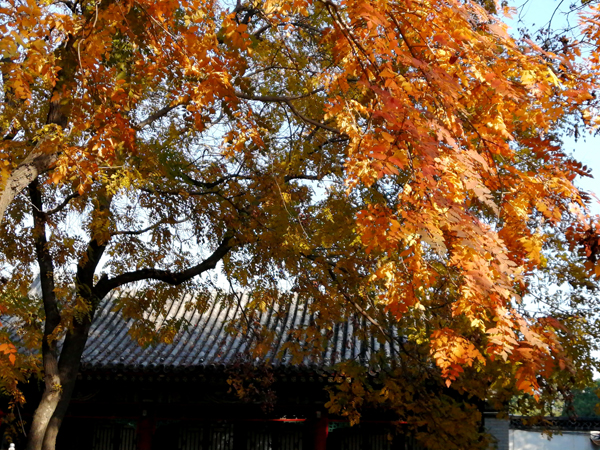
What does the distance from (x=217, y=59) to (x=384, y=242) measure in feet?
7.86

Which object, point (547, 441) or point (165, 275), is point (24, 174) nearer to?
point (165, 275)

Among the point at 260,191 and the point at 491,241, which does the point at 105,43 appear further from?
the point at 491,241

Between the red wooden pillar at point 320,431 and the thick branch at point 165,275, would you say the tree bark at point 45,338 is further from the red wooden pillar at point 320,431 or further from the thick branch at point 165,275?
the red wooden pillar at point 320,431

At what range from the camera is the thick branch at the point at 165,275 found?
7.87 meters

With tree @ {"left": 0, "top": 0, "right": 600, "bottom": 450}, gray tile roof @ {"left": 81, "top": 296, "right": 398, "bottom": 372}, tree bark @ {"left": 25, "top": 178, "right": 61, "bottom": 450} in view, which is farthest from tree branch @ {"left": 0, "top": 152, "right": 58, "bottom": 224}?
gray tile roof @ {"left": 81, "top": 296, "right": 398, "bottom": 372}

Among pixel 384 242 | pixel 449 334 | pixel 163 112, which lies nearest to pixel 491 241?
pixel 384 242

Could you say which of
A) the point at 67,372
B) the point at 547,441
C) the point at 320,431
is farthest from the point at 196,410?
the point at 547,441

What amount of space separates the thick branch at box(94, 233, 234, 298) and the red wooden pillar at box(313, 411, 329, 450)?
3.64m

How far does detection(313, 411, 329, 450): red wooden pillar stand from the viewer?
10.2m

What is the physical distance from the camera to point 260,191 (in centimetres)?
765

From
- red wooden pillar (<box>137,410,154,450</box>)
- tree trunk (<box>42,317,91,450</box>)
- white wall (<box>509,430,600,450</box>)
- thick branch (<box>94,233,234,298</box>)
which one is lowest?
white wall (<box>509,430,600,450</box>)

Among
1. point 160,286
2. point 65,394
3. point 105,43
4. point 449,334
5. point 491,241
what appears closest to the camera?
point 491,241

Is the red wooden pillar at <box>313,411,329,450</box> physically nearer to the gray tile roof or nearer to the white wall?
the gray tile roof

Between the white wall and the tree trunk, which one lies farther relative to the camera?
the white wall
